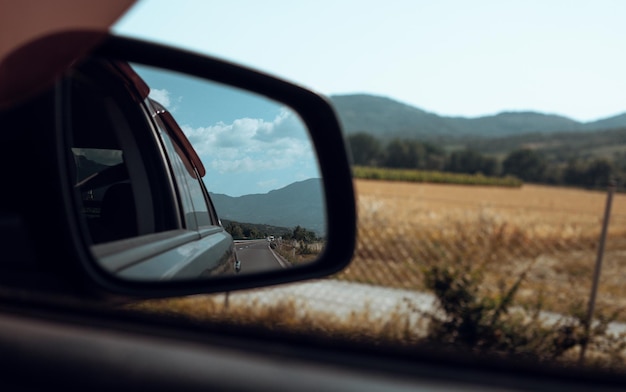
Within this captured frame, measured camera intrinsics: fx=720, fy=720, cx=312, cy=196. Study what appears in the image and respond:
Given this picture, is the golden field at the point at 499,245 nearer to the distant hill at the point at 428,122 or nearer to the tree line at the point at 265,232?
the tree line at the point at 265,232

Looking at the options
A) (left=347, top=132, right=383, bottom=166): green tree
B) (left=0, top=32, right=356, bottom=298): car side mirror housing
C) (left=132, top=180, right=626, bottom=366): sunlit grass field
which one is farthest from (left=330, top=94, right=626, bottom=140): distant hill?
(left=0, top=32, right=356, bottom=298): car side mirror housing

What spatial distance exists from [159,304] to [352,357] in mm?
1254

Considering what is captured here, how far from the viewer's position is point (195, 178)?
140 cm

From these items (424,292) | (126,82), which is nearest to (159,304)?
(126,82)

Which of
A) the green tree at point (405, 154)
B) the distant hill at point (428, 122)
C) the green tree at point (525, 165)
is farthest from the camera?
the green tree at point (405, 154)

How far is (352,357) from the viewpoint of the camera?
153 centimetres

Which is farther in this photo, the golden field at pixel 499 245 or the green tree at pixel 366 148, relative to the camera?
the green tree at pixel 366 148

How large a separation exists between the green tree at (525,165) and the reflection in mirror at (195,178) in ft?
35.5

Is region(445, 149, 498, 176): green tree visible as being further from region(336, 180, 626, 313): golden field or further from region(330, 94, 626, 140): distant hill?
region(336, 180, 626, 313): golden field

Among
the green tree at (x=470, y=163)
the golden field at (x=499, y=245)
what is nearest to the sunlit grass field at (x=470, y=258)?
the golden field at (x=499, y=245)

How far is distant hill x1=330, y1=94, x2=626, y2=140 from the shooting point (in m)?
13.6

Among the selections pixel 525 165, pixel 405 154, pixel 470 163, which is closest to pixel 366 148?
pixel 405 154

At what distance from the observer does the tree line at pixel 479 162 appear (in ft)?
33.3

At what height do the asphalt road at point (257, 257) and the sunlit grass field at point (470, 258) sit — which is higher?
the asphalt road at point (257, 257)
